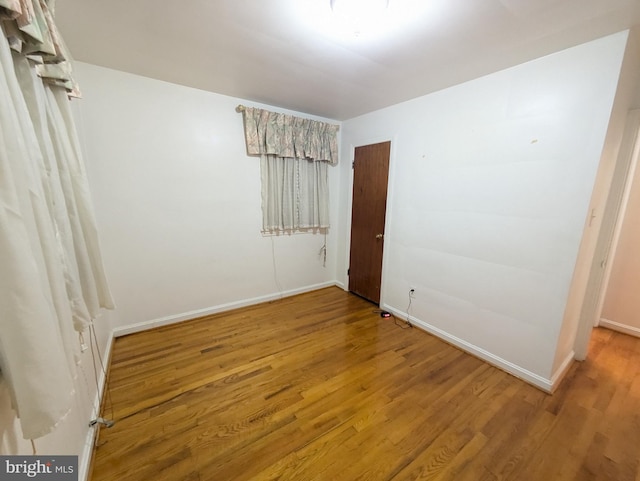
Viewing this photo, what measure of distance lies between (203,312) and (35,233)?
238 cm

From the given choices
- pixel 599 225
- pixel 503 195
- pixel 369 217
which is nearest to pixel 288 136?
pixel 369 217

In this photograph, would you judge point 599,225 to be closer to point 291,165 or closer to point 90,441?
point 291,165

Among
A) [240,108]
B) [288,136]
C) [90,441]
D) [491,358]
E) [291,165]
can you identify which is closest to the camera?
[90,441]

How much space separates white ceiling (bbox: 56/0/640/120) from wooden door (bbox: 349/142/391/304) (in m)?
0.86

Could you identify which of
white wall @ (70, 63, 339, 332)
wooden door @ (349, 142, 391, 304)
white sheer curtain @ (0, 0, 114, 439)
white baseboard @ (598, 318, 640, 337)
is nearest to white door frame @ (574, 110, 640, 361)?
white baseboard @ (598, 318, 640, 337)

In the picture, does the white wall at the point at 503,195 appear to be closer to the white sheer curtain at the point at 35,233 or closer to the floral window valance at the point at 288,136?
the floral window valance at the point at 288,136

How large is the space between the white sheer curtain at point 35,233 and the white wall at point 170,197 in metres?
1.22

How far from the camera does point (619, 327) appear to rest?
8.91 ft

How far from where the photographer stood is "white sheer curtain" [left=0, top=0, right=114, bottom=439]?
23.2 inches

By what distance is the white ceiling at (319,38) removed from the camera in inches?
53.0

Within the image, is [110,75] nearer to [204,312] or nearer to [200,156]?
[200,156]

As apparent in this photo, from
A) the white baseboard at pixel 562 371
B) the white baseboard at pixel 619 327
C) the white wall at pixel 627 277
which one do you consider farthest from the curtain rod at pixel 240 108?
the white baseboard at pixel 619 327

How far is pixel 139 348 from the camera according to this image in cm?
226

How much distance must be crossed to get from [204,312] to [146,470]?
5.51 feet
